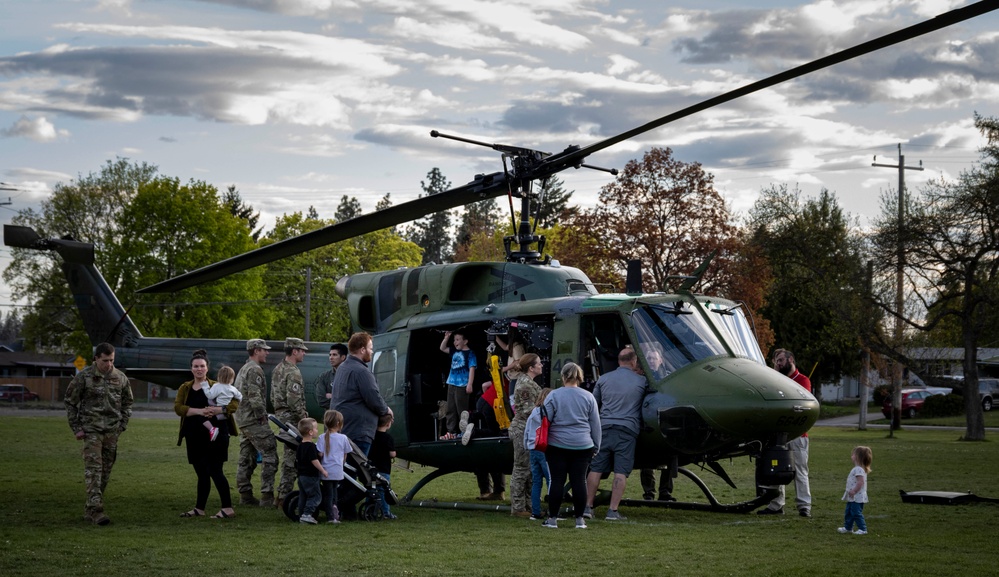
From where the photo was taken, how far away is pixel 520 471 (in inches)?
496

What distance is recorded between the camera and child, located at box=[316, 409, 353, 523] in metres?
11.7

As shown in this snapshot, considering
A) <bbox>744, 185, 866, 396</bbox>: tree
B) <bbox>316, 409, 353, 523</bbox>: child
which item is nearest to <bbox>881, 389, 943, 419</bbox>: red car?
<bbox>744, 185, 866, 396</bbox>: tree

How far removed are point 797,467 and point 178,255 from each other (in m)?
46.4

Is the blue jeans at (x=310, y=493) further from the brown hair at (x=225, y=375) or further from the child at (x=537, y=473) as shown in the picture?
the child at (x=537, y=473)

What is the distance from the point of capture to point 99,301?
19.1 metres

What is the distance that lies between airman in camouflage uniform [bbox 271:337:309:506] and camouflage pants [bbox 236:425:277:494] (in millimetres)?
223

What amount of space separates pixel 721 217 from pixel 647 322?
100ft

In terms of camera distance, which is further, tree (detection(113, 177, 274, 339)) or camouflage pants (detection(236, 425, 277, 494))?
tree (detection(113, 177, 274, 339))

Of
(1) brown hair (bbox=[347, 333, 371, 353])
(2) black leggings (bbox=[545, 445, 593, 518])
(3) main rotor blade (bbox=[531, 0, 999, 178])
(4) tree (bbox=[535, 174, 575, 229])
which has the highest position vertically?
(4) tree (bbox=[535, 174, 575, 229])

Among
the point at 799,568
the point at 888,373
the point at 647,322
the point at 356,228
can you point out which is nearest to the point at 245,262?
the point at 356,228

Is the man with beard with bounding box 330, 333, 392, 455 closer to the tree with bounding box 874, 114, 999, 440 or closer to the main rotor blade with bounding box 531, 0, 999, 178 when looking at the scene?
the main rotor blade with bounding box 531, 0, 999, 178

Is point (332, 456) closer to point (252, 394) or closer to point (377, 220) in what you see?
point (252, 394)

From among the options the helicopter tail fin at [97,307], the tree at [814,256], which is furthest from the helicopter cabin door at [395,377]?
the tree at [814,256]

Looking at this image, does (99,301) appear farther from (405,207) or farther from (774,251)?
(774,251)
